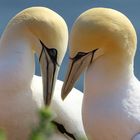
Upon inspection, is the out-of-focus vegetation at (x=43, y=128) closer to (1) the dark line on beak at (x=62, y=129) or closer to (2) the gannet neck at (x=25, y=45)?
(2) the gannet neck at (x=25, y=45)

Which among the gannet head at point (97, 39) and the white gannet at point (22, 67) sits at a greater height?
the gannet head at point (97, 39)

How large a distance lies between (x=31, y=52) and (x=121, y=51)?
909 mm

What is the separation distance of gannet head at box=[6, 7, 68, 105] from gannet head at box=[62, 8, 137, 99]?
1.03ft

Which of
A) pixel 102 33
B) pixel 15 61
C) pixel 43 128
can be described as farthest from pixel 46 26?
pixel 43 128

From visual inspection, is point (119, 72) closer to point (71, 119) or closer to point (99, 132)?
point (99, 132)

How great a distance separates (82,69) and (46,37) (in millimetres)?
481

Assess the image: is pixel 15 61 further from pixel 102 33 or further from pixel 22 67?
pixel 102 33

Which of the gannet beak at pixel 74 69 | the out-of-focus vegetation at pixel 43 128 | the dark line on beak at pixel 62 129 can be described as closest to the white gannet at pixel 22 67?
the dark line on beak at pixel 62 129

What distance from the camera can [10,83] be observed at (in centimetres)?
388

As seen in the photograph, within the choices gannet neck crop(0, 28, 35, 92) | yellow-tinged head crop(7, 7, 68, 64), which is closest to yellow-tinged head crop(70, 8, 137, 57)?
yellow-tinged head crop(7, 7, 68, 64)

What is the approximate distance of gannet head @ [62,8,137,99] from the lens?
10.7ft

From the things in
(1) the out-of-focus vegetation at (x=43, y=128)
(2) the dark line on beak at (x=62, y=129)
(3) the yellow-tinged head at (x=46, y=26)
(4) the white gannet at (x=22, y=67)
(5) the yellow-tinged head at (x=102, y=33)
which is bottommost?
(2) the dark line on beak at (x=62, y=129)

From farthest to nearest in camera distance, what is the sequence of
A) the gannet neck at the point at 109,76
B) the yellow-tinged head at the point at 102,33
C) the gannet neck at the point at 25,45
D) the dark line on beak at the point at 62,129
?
the dark line on beak at the point at 62,129 → the gannet neck at the point at 25,45 → the gannet neck at the point at 109,76 → the yellow-tinged head at the point at 102,33

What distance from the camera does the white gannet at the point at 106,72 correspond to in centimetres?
326
